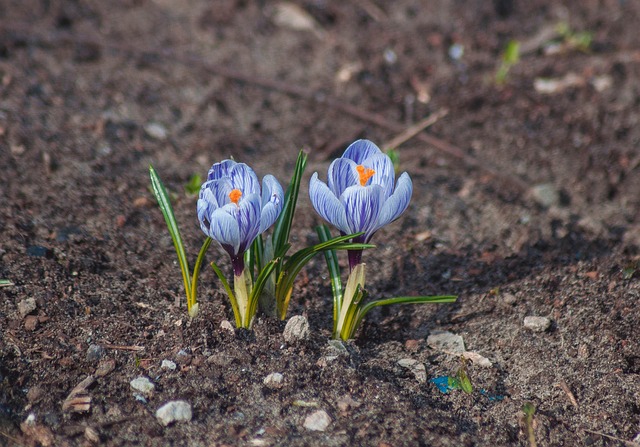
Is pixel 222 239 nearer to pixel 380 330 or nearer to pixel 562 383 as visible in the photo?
pixel 380 330

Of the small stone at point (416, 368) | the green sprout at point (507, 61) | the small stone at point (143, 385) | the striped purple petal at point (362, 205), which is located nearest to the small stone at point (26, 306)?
the small stone at point (143, 385)

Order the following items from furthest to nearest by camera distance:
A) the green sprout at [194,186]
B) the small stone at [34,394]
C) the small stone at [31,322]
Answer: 1. the green sprout at [194,186]
2. the small stone at [31,322]
3. the small stone at [34,394]

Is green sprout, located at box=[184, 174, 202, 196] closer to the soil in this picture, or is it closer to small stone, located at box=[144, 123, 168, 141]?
the soil

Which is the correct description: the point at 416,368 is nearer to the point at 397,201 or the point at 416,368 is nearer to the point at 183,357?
the point at 397,201

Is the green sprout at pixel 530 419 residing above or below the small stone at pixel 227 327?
below

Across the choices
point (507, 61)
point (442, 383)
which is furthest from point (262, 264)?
point (507, 61)

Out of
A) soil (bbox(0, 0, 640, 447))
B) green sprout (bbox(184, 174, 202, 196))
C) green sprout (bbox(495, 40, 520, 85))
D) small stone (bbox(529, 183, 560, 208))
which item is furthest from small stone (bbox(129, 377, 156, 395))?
green sprout (bbox(495, 40, 520, 85))

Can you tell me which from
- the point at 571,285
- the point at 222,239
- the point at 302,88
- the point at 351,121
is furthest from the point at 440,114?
the point at 222,239

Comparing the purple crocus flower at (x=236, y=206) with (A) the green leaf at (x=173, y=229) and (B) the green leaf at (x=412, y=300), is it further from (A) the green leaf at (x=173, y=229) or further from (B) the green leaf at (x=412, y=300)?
(B) the green leaf at (x=412, y=300)
